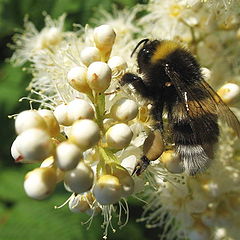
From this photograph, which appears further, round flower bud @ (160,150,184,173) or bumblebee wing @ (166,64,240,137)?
round flower bud @ (160,150,184,173)

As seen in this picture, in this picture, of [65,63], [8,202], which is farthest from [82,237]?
[65,63]

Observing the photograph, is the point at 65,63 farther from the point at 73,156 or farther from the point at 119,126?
the point at 73,156

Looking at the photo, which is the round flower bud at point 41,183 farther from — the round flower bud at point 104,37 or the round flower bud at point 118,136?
the round flower bud at point 104,37

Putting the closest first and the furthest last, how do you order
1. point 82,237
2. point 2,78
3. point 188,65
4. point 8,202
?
point 188,65 → point 82,237 → point 8,202 → point 2,78

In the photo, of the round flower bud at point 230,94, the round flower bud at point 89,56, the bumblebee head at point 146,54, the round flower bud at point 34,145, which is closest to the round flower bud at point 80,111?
the round flower bud at point 34,145

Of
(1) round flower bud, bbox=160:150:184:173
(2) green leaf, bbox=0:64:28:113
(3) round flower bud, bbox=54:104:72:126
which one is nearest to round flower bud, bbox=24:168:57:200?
(3) round flower bud, bbox=54:104:72:126

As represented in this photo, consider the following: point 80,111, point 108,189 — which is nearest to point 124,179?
point 108,189

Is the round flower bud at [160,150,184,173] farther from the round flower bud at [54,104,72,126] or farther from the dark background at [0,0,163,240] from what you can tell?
the dark background at [0,0,163,240]

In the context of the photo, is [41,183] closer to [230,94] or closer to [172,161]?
[172,161]
